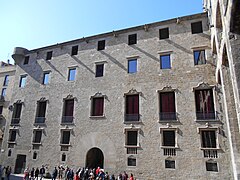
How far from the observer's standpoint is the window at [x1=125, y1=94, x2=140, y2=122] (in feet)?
56.2

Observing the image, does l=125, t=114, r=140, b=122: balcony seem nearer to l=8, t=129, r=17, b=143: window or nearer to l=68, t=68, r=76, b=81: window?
l=68, t=68, r=76, b=81: window

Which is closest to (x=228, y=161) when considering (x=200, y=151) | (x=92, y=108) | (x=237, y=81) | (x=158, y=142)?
(x=200, y=151)

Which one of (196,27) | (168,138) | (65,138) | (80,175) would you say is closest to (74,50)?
(65,138)

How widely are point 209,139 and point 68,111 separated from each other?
46.1 ft

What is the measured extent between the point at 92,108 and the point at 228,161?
12.7m

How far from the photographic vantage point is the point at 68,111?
20234 millimetres

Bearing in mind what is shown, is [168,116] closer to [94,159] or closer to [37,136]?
[94,159]

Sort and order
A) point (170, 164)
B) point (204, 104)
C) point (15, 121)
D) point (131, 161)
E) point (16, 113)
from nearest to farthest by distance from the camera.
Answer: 1. point (170, 164)
2. point (204, 104)
3. point (131, 161)
4. point (15, 121)
5. point (16, 113)

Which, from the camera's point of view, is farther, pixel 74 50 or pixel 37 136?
pixel 74 50

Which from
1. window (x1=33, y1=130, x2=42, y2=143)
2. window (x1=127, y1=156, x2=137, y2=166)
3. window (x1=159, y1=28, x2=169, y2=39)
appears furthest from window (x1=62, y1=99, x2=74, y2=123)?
window (x1=159, y1=28, x2=169, y2=39)

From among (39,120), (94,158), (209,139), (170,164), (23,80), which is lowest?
(170,164)

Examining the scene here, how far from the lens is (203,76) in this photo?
52.9ft

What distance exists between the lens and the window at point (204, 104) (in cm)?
1511

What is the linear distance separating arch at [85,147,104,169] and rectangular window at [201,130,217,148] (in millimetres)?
10005
